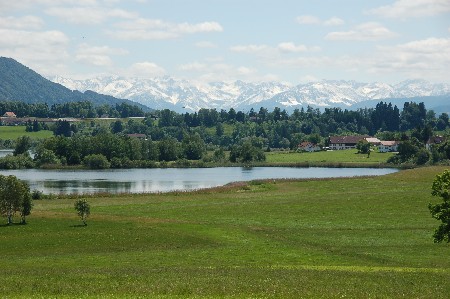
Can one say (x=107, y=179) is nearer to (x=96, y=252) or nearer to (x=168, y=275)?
(x=96, y=252)

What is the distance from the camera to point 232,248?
5644cm

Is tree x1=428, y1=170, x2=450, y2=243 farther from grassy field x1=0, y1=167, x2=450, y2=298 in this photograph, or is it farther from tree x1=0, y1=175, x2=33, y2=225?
tree x1=0, y1=175, x2=33, y2=225

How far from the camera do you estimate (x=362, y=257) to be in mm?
52438

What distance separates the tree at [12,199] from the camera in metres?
70.1

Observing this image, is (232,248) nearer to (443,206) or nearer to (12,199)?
(443,206)

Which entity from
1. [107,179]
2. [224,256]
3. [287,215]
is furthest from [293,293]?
[107,179]

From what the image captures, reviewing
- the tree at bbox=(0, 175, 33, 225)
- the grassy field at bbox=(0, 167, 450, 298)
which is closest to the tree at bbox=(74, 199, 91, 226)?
the grassy field at bbox=(0, 167, 450, 298)

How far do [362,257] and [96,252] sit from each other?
22.0 m

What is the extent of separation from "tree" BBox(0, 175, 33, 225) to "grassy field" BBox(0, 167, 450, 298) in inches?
93.1

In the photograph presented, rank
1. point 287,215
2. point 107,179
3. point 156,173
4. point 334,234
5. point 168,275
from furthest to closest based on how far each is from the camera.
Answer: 1. point 156,173
2. point 107,179
3. point 287,215
4. point 334,234
5. point 168,275

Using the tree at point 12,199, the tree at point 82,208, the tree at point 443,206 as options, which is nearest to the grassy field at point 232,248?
the tree at point 82,208

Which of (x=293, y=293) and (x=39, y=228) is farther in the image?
(x=39, y=228)

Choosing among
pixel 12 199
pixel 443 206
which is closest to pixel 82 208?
pixel 12 199

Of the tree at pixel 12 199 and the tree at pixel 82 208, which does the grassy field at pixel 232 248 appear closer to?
the tree at pixel 82 208
